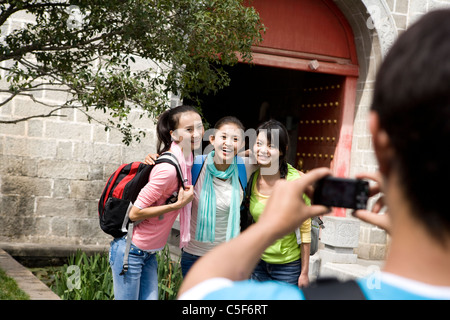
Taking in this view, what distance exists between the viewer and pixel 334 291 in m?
0.86

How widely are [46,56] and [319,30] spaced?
479 cm

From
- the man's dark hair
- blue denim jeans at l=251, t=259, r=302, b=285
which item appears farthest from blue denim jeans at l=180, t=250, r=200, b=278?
the man's dark hair

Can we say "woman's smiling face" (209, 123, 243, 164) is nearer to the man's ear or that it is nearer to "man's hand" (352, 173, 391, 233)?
"man's hand" (352, 173, 391, 233)

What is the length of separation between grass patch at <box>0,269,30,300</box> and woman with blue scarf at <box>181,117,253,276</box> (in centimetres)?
121

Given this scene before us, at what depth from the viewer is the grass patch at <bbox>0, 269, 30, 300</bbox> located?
4195mm

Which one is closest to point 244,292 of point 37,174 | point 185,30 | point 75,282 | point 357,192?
point 357,192

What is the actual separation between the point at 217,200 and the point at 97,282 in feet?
6.51

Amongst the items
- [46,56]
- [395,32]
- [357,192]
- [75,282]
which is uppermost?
[395,32]

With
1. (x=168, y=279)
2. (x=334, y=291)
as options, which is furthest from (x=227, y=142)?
(x=334, y=291)

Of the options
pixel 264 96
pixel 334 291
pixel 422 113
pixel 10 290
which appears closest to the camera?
pixel 422 113

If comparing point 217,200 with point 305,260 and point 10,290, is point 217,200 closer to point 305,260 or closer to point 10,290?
point 305,260

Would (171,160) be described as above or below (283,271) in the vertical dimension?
above
